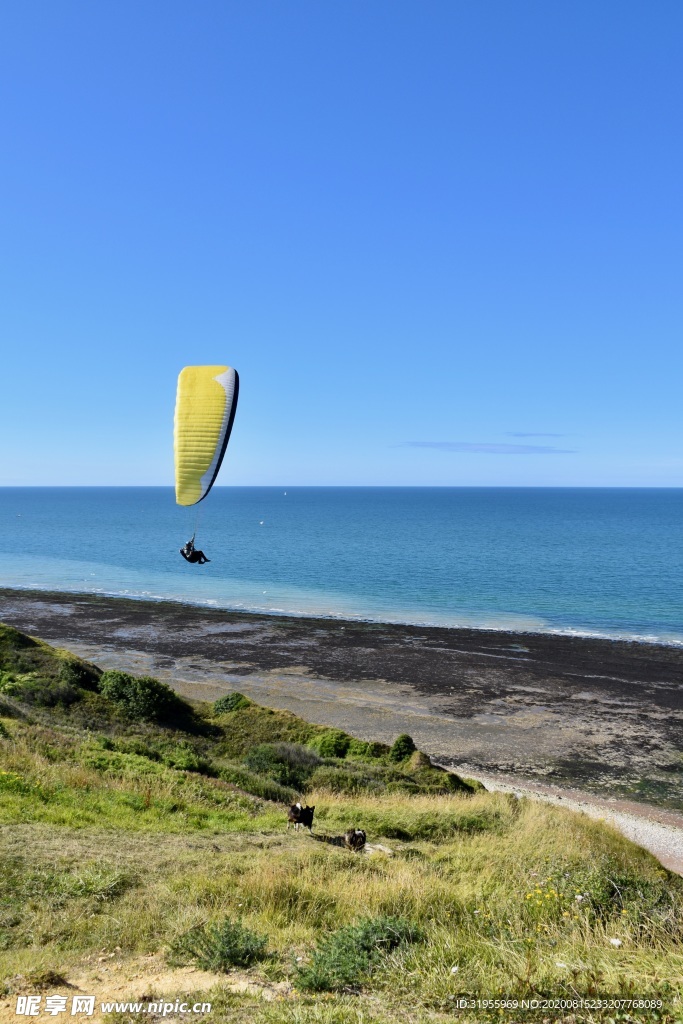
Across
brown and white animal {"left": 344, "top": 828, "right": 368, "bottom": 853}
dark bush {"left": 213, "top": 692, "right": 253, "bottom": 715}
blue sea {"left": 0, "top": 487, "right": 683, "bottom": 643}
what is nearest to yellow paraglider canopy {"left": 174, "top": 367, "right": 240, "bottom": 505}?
brown and white animal {"left": 344, "top": 828, "right": 368, "bottom": 853}

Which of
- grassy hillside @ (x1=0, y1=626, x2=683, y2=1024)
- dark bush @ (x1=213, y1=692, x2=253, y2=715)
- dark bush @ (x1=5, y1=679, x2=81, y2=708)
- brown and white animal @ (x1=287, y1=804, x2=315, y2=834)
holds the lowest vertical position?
dark bush @ (x1=213, y1=692, x2=253, y2=715)

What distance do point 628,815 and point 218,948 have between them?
19072 millimetres

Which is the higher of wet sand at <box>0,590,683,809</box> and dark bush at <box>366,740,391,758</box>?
dark bush at <box>366,740,391,758</box>

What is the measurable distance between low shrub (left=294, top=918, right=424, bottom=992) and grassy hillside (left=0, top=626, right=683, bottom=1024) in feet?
0.07

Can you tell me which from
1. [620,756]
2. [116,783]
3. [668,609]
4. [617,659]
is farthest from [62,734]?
[668,609]

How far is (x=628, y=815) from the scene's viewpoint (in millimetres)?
21453

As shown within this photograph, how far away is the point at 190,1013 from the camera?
224 inches

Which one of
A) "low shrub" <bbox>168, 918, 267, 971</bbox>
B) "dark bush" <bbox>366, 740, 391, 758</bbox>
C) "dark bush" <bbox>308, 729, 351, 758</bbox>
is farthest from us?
"dark bush" <bbox>366, 740, 391, 758</bbox>

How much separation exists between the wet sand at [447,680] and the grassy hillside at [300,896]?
10800 mm

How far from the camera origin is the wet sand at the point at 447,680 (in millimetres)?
27328

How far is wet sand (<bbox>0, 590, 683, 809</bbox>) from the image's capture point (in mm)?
27328


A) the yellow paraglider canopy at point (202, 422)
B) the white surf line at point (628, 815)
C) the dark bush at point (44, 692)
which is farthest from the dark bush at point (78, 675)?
the white surf line at point (628, 815)

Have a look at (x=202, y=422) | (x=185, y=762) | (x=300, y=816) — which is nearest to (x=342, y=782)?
(x=185, y=762)

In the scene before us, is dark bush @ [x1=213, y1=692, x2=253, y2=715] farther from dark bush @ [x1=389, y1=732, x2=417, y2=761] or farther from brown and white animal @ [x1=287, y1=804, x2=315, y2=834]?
brown and white animal @ [x1=287, y1=804, x2=315, y2=834]
